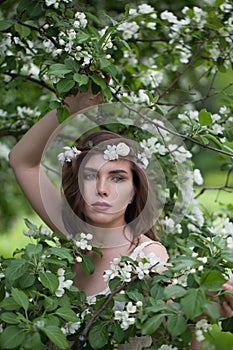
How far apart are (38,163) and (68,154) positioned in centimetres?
23

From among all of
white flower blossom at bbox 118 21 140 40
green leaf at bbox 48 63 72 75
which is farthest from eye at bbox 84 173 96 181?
white flower blossom at bbox 118 21 140 40

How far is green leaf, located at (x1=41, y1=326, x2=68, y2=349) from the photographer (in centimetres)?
134

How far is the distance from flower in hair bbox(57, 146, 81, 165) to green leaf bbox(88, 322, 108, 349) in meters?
0.45

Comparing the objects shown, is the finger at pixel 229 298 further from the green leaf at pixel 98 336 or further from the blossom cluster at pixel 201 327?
the green leaf at pixel 98 336

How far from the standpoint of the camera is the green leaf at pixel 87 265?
5.65 ft

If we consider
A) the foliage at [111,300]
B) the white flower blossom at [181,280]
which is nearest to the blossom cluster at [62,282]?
the foliage at [111,300]

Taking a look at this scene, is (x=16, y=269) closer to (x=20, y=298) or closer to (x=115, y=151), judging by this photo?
(x=20, y=298)

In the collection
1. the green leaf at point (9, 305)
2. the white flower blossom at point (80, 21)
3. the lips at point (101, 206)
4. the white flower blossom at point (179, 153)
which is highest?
the white flower blossom at point (80, 21)

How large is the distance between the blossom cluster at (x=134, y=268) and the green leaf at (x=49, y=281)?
16 cm

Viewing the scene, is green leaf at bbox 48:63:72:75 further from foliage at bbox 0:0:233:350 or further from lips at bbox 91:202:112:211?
lips at bbox 91:202:112:211

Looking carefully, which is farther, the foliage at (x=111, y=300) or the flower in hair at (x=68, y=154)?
the flower in hair at (x=68, y=154)

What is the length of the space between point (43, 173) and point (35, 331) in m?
0.74

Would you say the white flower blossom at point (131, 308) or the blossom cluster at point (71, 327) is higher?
the white flower blossom at point (131, 308)

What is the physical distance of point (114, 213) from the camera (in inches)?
70.4
